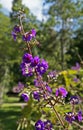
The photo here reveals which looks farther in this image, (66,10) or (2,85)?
(2,85)

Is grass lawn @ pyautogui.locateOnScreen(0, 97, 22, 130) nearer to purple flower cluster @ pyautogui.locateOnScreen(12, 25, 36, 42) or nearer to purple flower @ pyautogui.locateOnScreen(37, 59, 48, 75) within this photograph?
purple flower cluster @ pyautogui.locateOnScreen(12, 25, 36, 42)

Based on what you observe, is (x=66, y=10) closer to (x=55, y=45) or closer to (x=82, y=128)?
(x=55, y=45)

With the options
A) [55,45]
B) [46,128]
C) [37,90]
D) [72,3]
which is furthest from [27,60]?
[55,45]

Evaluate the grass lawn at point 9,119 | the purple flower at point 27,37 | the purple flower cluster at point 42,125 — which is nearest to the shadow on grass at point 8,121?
the grass lawn at point 9,119

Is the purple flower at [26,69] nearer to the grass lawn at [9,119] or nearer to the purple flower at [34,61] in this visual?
the purple flower at [34,61]

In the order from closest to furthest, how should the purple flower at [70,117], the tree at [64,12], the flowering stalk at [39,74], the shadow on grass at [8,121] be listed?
the flowering stalk at [39,74] < the purple flower at [70,117] < the shadow on grass at [8,121] < the tree at [64,12]

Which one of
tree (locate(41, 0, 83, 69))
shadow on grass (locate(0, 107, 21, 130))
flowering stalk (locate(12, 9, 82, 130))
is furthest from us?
tree (locate(41, 0, 83, 69))

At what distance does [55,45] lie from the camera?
2756 centimetres

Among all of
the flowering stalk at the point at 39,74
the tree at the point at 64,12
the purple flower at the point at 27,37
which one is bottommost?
the flowering stalk at the point at 39,74

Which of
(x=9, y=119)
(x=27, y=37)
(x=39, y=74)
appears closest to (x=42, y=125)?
(x=39, y=74)

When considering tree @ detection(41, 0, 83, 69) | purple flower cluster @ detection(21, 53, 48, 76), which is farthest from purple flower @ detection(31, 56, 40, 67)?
tree @ detection(41, 0, 83, 69)

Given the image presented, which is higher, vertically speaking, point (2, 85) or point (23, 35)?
point (2, 85)

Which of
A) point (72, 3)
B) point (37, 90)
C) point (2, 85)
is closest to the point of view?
point (37, 90)

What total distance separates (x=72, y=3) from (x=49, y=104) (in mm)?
18705
